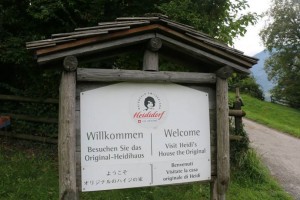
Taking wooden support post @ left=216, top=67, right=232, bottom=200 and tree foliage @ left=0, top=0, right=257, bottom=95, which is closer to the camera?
wooden support post @ left=216, top=67, right=232, bottom=200

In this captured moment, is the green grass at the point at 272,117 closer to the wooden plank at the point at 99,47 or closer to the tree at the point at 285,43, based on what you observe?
the tree at the point at 285,43

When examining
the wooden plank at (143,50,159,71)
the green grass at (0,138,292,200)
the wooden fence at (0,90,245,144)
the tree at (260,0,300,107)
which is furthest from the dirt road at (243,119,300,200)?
the tree at (260,0,300,107)

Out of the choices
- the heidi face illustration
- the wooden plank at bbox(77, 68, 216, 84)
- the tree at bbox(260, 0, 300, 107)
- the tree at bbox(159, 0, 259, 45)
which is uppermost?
the tree at bbox(260, 0, 300, 107)

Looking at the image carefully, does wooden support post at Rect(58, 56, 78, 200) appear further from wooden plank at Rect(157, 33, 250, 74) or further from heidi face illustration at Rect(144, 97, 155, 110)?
wooden plank at Rect(157, 33, 250, 74)

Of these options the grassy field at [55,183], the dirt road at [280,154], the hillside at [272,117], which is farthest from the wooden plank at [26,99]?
the hillside at [272,117]

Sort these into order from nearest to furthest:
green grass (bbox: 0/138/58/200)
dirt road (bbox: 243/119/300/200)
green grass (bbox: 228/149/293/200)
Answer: green grass (bbox: 0/138/58/200) < green grass (bbox: 228/149/293/200) < dirt road (bbox: 243/119/300/200)

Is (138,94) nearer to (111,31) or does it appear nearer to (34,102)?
(111,31)

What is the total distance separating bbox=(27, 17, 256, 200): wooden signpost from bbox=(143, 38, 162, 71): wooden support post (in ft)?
0.04

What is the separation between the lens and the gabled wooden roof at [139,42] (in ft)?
11.5

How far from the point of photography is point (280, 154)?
1103cm

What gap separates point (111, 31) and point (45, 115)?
18.9 feet

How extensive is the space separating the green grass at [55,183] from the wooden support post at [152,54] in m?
2.76

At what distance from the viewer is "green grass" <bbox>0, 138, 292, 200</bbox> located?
19.4 ft

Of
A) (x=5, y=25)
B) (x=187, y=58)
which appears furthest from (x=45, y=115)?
(x=187, y=58)
